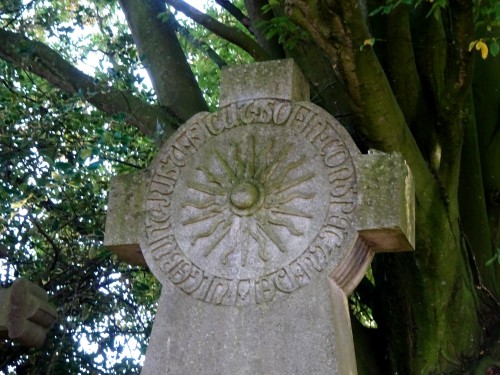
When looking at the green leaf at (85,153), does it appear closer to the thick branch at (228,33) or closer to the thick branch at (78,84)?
the thick branch at (78,84)

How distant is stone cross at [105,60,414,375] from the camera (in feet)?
13.8

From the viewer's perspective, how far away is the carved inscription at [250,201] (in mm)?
4312

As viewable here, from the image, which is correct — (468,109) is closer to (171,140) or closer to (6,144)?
(171,140)

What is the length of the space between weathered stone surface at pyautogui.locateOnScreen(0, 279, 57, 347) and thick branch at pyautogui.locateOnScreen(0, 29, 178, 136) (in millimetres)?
1499

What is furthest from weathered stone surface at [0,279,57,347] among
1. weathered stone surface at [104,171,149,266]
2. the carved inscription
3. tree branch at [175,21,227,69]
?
tree branch at [175,21,227,69]

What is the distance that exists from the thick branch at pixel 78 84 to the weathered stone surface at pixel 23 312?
150cm

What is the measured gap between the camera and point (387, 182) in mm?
4324

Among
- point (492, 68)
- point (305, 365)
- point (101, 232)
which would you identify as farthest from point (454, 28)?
point (101, 232)

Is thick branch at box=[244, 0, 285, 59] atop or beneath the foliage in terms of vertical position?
atop

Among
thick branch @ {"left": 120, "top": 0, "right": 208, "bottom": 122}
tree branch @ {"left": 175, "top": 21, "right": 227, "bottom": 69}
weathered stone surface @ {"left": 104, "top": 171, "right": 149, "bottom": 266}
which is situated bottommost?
weathered stone surface @ {"left": 104, "top": 171, "right": 149, "bottom": 266}

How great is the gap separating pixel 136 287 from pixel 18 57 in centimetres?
192

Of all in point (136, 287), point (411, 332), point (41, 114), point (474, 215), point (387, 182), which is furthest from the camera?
point (136, 287)

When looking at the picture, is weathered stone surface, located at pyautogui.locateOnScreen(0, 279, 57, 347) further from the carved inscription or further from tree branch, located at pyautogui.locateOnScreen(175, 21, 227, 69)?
tree branch, located at pyautogui.locateOnScreen(175, 21, 227, 69)

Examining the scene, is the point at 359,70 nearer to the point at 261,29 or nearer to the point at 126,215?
the point at 126,215
